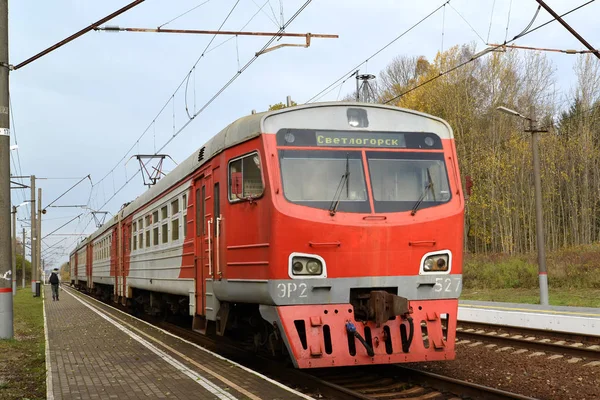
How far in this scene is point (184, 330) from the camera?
15344 mm

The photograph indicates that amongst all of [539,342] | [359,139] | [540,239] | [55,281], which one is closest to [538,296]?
[540,239]

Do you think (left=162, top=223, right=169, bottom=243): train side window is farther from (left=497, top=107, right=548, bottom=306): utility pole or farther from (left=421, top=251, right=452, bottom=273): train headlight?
(left=497, top=107, right=548, bottom=306): utility pole

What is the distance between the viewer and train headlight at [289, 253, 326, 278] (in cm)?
767

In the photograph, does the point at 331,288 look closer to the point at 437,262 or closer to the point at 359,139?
the point at 437,262

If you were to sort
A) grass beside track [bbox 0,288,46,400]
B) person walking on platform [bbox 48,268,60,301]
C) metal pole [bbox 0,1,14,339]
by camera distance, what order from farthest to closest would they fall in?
person walking on platform [bbox 48,268,60,301], metal pole [bbox 0,1,14,339], grass beside track [bbox 0,288,46,400]

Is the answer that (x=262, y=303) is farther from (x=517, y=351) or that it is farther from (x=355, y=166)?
(x=517, y=351)

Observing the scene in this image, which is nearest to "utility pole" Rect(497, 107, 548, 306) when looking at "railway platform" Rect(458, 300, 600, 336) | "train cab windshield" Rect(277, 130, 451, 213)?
"railway platform" Rect(458, 300, 600, 336)

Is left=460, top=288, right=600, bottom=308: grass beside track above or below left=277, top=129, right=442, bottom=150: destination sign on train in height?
below

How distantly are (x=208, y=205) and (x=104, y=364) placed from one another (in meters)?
2.74

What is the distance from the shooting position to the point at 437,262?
8.28m

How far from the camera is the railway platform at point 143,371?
7418mm

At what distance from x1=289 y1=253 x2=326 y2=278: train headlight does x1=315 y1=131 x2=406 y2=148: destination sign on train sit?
1.39m

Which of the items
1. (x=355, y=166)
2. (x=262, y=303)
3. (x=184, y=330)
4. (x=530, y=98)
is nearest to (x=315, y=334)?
(x=262, y=303)

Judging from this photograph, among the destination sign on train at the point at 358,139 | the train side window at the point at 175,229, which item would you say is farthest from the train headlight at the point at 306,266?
the train side window at the point at 175,229
